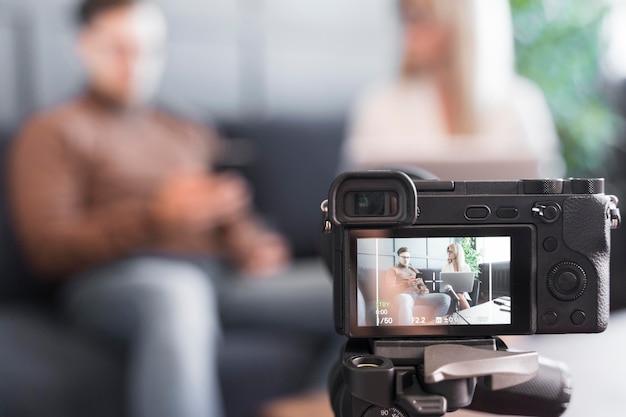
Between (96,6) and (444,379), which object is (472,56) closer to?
(96,6)

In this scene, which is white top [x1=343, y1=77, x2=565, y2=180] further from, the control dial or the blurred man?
the blurred man

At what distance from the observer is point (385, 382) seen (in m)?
0.63

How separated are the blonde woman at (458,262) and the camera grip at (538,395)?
0.29 feet

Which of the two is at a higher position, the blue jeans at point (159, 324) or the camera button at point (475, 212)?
the camera button at point (475, 212)

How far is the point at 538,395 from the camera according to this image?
27.2 inches

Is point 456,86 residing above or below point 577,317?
above

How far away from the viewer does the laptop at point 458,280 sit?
668 millimetres

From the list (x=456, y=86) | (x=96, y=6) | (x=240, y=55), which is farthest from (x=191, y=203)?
(x=240, y=55)

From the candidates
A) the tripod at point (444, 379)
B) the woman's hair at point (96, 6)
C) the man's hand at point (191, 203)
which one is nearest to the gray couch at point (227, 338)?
the man's hand at point (191, 203)

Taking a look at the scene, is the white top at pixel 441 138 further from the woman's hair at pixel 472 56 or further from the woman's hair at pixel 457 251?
the woman's hair at pixel 457 251

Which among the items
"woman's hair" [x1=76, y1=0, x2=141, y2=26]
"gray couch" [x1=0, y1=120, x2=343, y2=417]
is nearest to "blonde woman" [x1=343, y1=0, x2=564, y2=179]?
"gray couch" [x1=0, y1=120, x2=343, y2=417]

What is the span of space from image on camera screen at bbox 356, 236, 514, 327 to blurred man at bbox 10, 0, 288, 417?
35.7 inches

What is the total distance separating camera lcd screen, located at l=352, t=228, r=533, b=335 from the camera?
67 centimetres

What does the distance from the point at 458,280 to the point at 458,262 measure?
17 millimetres
